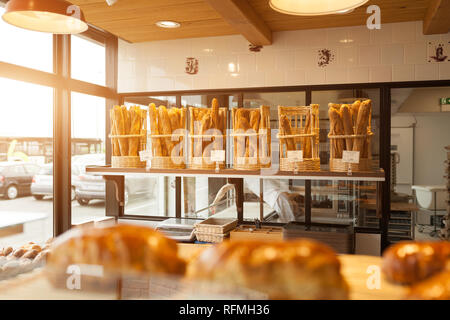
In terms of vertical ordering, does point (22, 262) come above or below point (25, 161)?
below

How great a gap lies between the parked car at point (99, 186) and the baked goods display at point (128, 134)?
1690 millimetres

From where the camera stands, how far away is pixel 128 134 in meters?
2.13

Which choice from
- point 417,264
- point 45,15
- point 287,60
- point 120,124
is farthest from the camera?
point 287,60

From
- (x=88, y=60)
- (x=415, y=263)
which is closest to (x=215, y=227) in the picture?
(x=88, y=60)

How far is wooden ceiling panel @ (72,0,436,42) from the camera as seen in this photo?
9.50ft

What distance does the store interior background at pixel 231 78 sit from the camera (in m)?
3.07

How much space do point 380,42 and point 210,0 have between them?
1.73 metres

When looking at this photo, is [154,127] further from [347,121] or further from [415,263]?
[415,263]

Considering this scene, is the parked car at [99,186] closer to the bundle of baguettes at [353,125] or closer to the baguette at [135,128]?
the baguette at [135,128]

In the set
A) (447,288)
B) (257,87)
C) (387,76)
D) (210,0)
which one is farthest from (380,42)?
(447,288)

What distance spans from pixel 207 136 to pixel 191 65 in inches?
78.5

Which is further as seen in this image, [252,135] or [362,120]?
[252,135]

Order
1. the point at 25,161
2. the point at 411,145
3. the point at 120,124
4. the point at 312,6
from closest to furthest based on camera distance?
the point at 312,6 → the point at 120,124 → the point at 25,161 → the point at 411,145

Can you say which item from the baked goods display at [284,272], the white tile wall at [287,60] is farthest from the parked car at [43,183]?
the baked goods display at [284,272]
